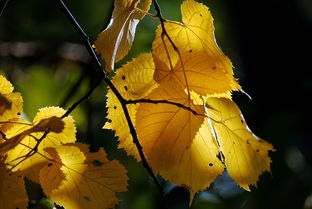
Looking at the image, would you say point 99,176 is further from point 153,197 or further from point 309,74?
point 309,74

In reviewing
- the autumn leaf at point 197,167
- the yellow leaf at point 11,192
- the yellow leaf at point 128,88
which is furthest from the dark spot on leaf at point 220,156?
the yellow leaf at point 11,192

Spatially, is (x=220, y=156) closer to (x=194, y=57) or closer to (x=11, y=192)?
(x=194, y=57)

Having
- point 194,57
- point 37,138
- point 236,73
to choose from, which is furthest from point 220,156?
point 236,73

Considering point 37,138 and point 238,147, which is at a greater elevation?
point 37,138

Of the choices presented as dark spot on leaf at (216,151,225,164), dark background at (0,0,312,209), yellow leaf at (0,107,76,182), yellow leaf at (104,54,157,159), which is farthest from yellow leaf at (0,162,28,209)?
dark background at (0,0,312,209)

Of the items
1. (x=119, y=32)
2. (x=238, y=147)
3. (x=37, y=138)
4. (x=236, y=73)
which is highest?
(x=119, y=32)

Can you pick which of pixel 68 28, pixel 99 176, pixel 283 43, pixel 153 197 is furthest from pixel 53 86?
pixel 99 176

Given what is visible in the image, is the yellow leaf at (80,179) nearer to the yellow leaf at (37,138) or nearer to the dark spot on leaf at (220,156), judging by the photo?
the yellow leaf at (37,138)
